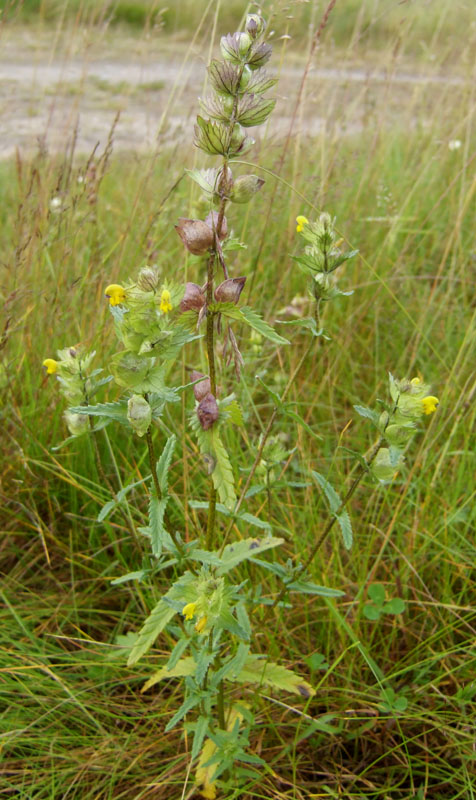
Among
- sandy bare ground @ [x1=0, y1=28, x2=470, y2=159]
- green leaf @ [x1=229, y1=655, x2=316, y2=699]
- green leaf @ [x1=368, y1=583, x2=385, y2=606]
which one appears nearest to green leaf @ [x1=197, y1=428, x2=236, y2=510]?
green leaf @ [x1=229, y1=655, x2=316, y2=699]

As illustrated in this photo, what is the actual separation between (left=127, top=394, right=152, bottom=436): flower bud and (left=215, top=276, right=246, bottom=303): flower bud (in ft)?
0.71

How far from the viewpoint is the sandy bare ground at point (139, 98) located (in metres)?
3.30

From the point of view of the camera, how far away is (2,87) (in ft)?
17.6

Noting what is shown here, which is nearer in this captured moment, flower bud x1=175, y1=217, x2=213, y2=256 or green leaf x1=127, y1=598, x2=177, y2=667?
flower bud x1=175, y1=217, x2=213, y2=256

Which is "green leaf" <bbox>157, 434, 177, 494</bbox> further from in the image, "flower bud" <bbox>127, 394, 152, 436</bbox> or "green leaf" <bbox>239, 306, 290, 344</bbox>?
"green leaf" <bbox>239, 306, 290, 344</bbox>

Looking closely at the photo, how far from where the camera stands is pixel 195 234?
1020 millimetres

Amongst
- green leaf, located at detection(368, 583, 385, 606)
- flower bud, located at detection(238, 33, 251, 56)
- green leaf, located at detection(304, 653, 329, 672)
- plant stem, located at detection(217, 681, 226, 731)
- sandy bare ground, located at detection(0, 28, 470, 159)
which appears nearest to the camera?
flower bud, located at detection(238, 33, 251, 56)

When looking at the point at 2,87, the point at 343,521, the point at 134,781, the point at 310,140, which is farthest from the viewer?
the point at 2,87

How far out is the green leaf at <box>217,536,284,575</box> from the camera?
125 centimetres

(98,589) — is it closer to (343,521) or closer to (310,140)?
(343,521)

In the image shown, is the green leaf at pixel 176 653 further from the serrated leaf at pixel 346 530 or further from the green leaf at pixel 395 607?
the green leaf at pixel 395 607

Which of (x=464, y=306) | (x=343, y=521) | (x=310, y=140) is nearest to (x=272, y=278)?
(x=464, y=306)

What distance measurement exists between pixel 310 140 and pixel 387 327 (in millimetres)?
1171

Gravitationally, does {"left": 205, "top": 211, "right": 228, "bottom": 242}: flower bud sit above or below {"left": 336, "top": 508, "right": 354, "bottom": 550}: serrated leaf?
above
